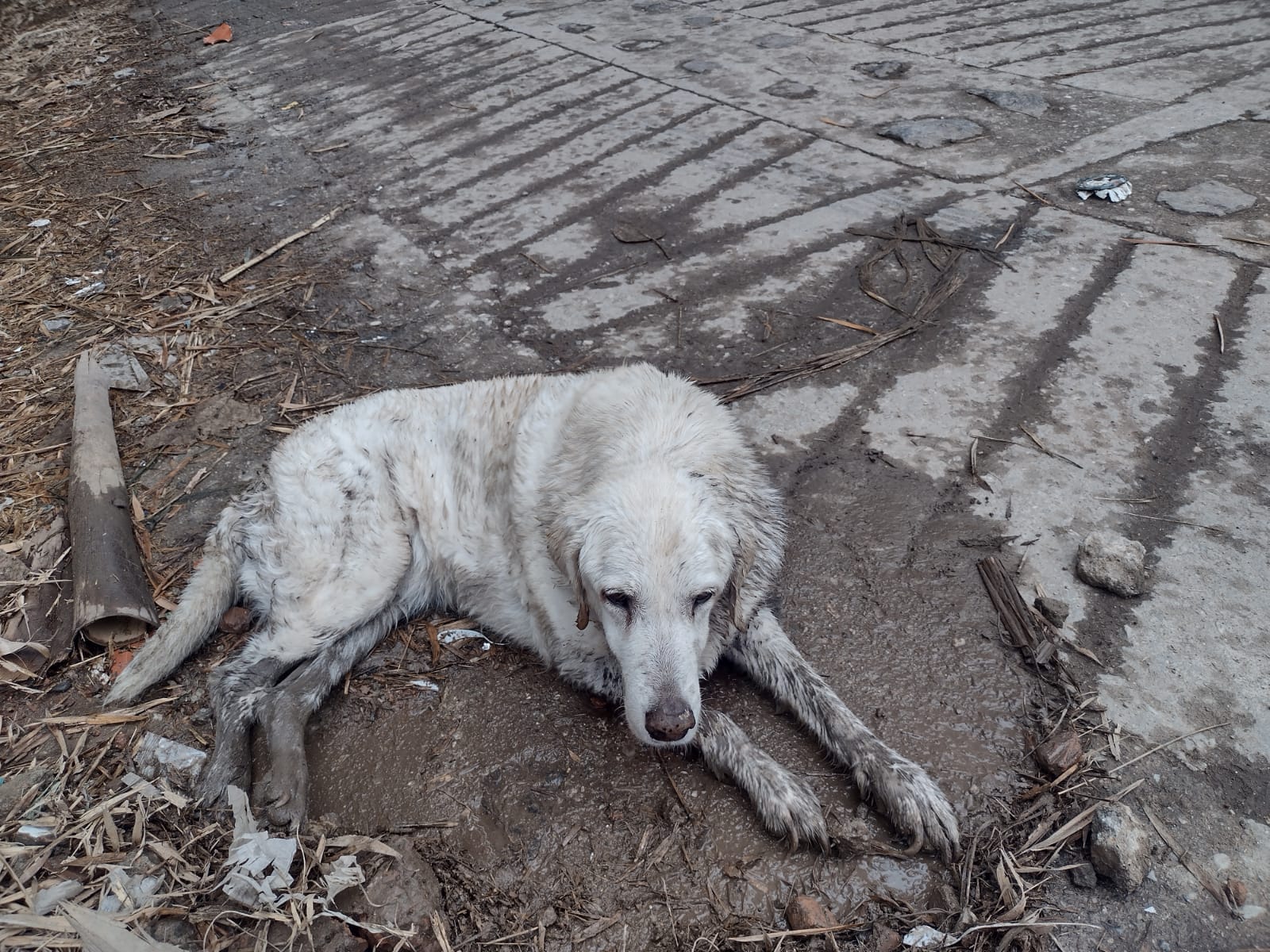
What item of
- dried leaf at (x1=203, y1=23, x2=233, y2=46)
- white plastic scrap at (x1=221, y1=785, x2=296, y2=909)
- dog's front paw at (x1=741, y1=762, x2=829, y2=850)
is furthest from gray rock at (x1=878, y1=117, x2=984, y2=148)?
dried leaf at (x1=203, y1=23, x2=233, y2=46)

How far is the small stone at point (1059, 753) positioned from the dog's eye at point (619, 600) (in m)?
1.34

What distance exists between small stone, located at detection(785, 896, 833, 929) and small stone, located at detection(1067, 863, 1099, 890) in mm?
680

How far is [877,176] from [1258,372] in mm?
2649

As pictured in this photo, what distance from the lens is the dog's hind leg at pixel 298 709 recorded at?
2.90m

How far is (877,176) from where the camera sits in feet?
19.0

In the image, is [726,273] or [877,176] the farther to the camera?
[877,176]

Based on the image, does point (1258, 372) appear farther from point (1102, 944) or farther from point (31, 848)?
point (31, 848)

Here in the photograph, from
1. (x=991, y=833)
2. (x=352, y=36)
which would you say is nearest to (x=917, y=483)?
(x=991, y=833)

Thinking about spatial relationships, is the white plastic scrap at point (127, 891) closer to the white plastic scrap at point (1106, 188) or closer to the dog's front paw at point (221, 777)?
the dog's front paw at point (221, 777)

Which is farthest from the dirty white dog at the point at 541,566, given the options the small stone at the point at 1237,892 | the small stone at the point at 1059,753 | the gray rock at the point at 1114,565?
the gray rock at the point at 1114,565

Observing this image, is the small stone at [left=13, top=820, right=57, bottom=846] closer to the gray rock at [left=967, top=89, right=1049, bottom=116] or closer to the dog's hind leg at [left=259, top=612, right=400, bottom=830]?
the dog's hind leg at [left=259, top=612, right=400, bottom=830]

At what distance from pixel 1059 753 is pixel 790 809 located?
84 cm

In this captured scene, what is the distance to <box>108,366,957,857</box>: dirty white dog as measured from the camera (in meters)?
2.73

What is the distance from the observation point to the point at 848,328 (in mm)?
4629
